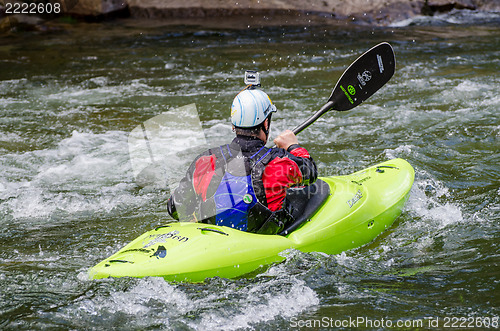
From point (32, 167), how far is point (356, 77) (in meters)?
3.07

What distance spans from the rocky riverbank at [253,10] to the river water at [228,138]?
0.53m

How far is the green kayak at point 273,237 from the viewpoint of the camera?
298 cm

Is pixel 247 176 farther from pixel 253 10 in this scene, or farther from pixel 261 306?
Answer: pixel 253 10

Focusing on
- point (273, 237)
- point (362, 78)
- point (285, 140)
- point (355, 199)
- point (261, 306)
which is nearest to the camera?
point (261, 306)

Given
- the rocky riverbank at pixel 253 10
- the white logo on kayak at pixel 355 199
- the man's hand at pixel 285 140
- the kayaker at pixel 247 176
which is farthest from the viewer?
the rocky riverbank at pixel 253 10

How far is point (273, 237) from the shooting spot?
3.26 metres

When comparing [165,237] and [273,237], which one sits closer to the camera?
[165,237]

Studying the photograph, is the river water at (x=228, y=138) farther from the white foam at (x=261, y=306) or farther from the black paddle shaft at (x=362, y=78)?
the black paddle shaft at (x=362, y=78)

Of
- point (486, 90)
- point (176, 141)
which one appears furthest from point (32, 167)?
point (486, 90)

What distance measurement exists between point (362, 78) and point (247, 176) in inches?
74.0

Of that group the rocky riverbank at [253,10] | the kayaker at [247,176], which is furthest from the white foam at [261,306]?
the rocky riverbank at [253,10]

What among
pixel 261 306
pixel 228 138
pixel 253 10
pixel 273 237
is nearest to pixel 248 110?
pixel 273 237

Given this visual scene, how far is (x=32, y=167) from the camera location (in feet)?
17.7

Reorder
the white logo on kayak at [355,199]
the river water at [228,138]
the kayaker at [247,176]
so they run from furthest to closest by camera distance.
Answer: the white logo on kayak at [355,199] → the kayaker at [247,176] → the river water at [228,138]
